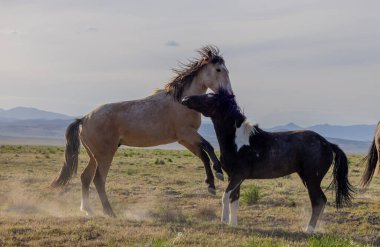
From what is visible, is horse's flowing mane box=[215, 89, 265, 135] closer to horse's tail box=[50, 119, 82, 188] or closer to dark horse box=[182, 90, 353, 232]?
dark horse box=[182, 90, 353, 232]

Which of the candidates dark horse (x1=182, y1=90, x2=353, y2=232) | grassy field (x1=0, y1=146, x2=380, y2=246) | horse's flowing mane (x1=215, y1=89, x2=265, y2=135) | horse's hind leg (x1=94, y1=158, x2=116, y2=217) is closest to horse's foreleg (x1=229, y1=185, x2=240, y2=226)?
dark horse (x1=182, y1=90, x2=353, y2=232)

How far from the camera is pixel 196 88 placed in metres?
10.5

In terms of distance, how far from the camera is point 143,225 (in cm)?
877

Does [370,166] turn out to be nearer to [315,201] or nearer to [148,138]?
[315,201]

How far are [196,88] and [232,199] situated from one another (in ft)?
7.88

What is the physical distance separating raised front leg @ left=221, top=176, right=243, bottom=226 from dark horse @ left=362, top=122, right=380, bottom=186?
5259 millimetres

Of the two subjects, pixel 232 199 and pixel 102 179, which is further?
pixel 102 179

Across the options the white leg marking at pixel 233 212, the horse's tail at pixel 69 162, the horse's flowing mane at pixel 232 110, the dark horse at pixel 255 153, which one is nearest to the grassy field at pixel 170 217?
the white leg marking at pixel 233 212

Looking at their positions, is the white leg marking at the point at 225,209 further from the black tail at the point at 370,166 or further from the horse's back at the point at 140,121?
the black tail at the point at 370,166

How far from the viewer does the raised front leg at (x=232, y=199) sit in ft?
30.2

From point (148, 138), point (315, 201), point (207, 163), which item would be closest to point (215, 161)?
point (207, 163)

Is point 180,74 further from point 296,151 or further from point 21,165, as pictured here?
point 21,165

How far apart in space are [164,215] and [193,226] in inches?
86.3

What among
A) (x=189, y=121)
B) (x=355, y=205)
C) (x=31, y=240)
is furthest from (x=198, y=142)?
(x=355, y=205)
